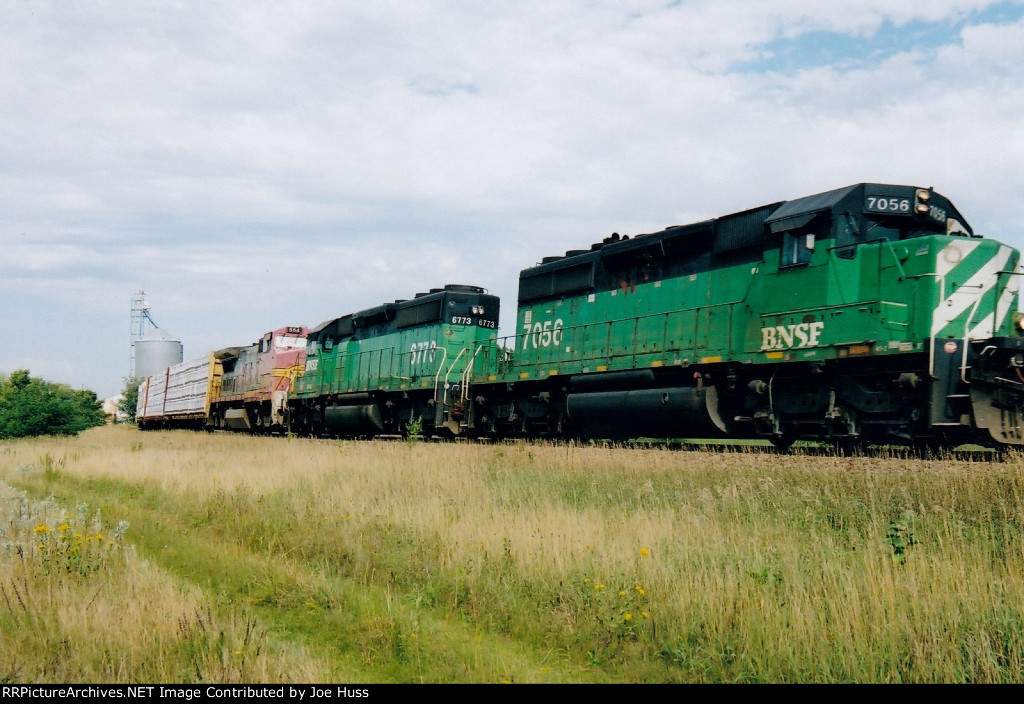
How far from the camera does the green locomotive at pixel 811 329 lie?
411 inches

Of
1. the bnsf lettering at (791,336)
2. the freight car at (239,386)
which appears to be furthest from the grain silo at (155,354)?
the bnsf lettering at (791,336)

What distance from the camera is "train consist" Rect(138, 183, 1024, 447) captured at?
1064 cm

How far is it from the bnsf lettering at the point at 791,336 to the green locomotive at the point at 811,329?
0.02 metres

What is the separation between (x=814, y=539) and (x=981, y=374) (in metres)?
5.56

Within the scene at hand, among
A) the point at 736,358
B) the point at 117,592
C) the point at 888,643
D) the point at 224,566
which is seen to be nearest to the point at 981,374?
the point at 736,358

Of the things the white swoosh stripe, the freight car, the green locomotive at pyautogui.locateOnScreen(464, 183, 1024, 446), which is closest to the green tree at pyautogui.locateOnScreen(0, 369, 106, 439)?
the freight car

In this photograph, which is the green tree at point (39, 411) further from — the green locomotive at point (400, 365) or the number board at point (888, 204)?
the number board at point (888, 204)

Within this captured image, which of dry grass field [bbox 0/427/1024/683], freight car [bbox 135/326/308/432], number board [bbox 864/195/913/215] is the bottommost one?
dry grass field [bbox 0/427/1024/683]

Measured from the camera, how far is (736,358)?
12.6 metres

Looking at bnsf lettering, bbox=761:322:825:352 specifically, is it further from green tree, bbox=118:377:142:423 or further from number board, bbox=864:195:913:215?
green tree, bbox=118:377:142:423

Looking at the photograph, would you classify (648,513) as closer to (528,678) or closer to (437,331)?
(528,678)

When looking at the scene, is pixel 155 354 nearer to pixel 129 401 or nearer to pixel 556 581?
pixel 129 401

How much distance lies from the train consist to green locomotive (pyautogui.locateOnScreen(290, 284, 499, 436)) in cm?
10

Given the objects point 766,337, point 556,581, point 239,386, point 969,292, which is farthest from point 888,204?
point 239,386
